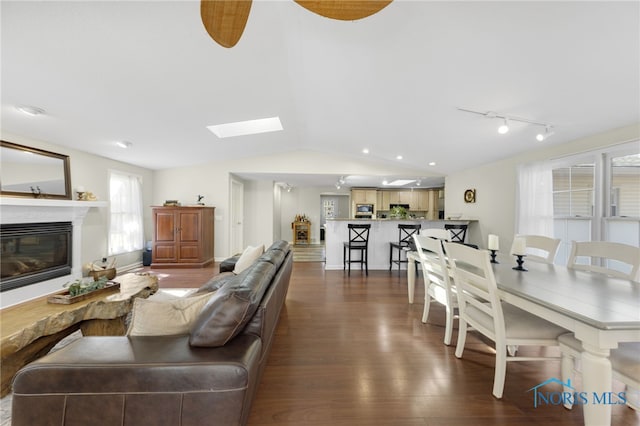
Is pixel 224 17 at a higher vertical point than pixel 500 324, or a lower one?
higher

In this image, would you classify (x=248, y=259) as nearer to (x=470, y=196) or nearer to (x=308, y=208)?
(x=470, y=196)

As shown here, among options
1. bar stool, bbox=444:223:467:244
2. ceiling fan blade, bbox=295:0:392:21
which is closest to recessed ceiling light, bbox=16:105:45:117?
ceiling fan blade, bbox=295:0:392:21

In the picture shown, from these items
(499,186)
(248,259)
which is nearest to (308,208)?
(499,186)

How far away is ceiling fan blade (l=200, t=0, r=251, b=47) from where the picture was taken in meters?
0.96

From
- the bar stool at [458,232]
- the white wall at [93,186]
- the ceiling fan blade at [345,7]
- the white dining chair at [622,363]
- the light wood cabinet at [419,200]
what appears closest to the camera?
the ceiling fan blade at [345,7]

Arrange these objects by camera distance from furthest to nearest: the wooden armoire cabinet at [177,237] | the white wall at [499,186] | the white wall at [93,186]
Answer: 1. the wooden armoire cabinet at [177,237]
2. the white wall at [93,186]
3. the white wall at [499,186]

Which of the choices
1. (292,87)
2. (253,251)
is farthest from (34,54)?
(253,251)

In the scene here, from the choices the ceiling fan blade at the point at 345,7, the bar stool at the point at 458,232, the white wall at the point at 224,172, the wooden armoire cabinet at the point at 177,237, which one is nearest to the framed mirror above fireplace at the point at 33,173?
the wooden armoire cabinet at the point at 177,237

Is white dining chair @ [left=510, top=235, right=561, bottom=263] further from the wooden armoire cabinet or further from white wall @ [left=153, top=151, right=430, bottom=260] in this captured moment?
the wooden armoire cabinet

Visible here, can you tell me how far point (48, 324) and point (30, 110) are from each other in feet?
7.73

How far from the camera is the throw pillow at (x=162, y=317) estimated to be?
133 cm

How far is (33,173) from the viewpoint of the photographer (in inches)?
128

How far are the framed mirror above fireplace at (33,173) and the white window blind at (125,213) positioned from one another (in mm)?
1031

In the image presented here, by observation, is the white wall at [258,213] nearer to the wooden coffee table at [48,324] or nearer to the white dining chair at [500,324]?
the wooden coffee table at [48,324]
